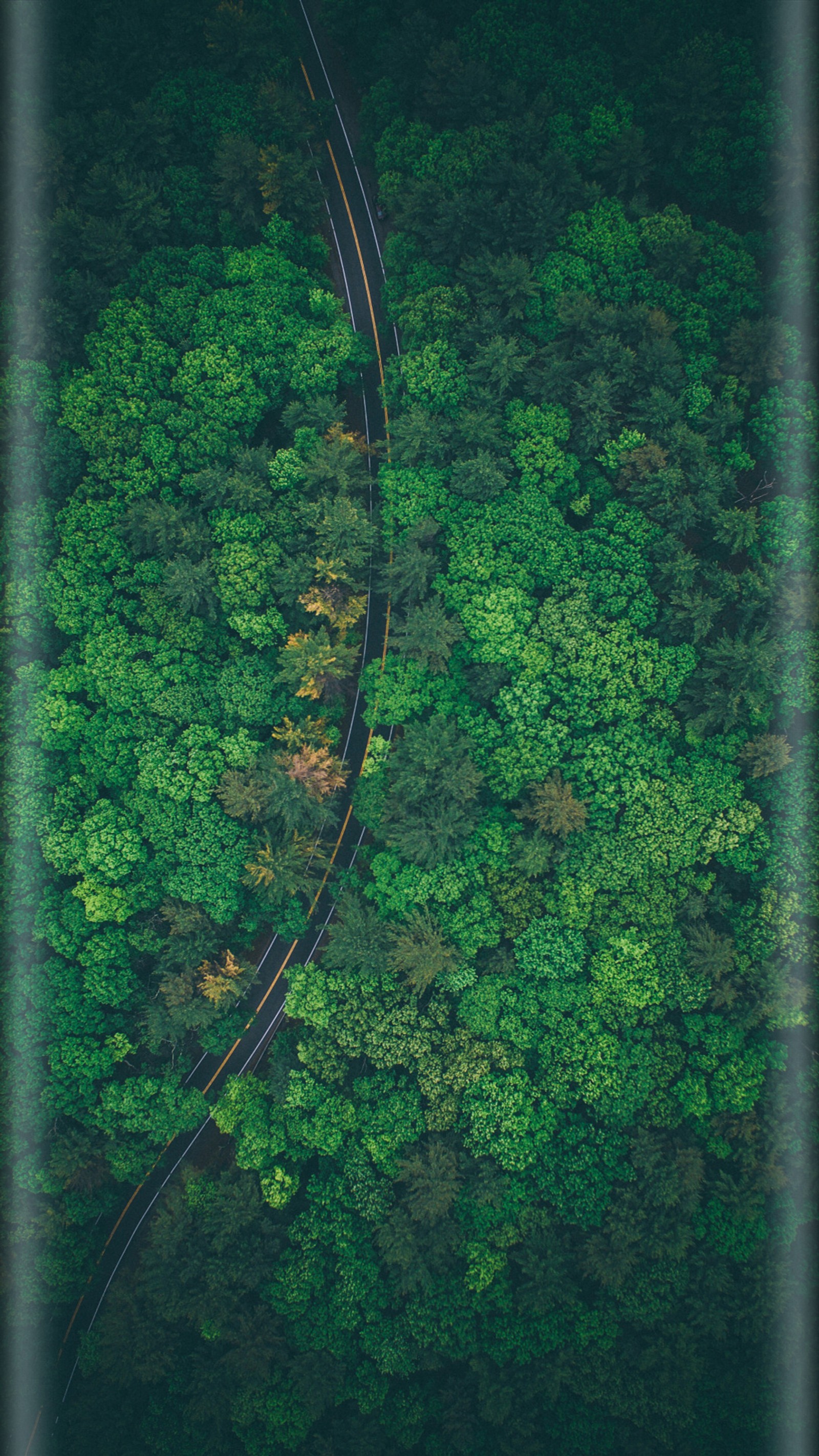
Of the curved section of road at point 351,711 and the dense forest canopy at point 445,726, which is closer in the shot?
the dense forest canopy at point 445,726

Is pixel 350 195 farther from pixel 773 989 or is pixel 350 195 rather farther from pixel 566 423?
pixel 773 989

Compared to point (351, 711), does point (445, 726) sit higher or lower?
higher

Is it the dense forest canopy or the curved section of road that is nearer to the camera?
the dense forest canopy

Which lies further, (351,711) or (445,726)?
(351,711)
